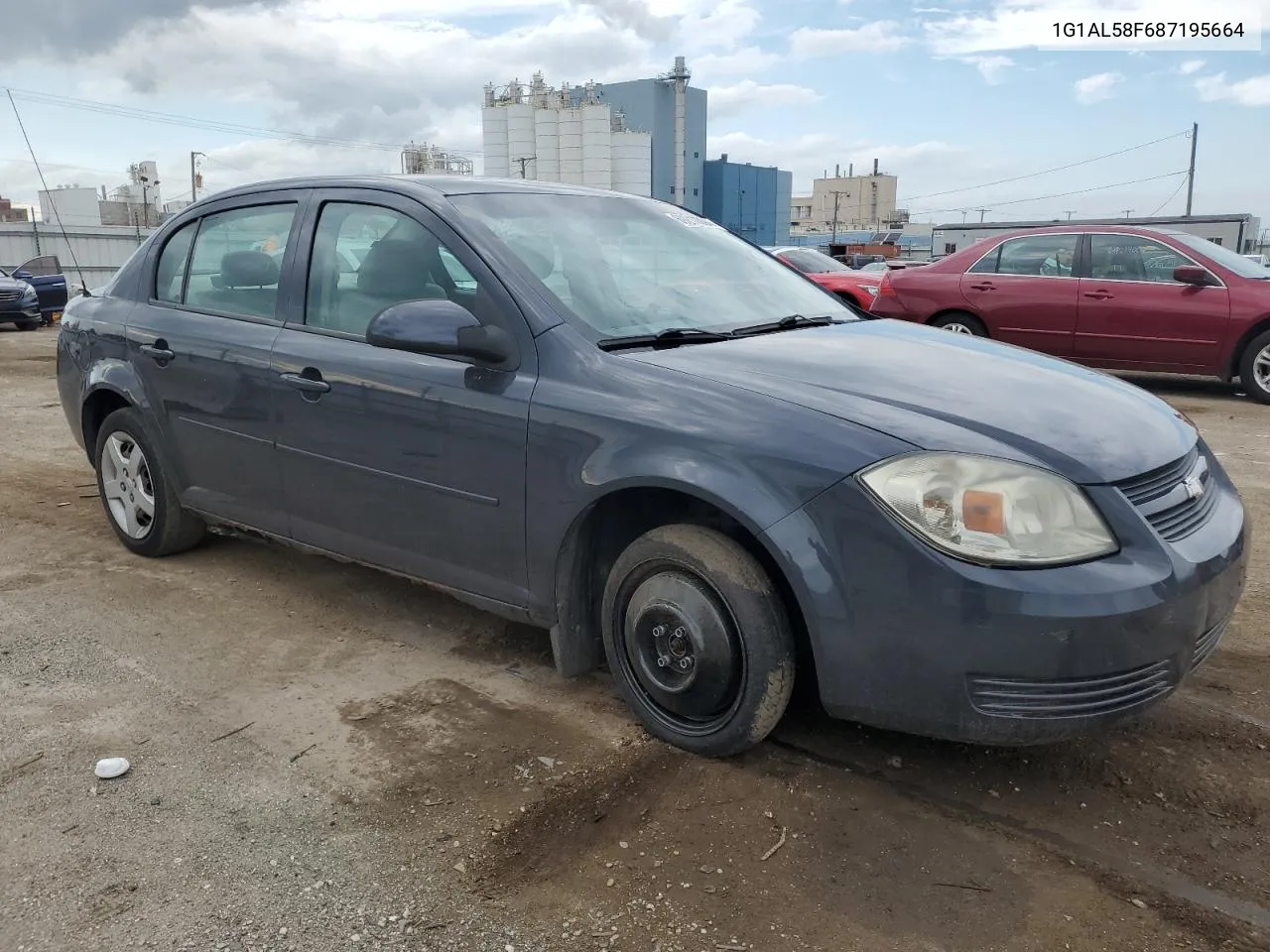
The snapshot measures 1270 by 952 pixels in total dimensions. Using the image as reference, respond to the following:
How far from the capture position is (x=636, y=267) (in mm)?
3504

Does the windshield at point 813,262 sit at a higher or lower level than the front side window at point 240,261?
higher

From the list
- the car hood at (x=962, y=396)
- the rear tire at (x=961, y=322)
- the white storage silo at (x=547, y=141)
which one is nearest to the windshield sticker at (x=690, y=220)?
the car hood at (x=962, y=396)

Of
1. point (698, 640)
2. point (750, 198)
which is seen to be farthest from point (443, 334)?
point (750, 198)

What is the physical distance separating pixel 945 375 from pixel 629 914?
1.68 meters

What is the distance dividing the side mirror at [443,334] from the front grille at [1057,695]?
158 cm

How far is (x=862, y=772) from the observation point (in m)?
2.84

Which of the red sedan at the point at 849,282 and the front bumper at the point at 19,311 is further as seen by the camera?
the front bumper at the point at 19,311

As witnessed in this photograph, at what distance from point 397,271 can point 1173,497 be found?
96.3 inches

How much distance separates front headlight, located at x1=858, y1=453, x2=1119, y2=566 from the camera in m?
2.37

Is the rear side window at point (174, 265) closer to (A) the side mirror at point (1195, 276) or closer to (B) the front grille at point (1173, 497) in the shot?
(B) the front grille at point (1173, 497)

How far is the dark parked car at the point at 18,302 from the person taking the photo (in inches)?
699

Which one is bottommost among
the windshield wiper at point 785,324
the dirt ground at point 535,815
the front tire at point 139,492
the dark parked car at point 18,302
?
the dirt ground at point 535,815

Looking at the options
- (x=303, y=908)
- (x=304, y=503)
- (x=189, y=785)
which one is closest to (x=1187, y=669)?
(x=303, y=908)

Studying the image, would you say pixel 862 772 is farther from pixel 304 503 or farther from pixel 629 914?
pixel 304 503
